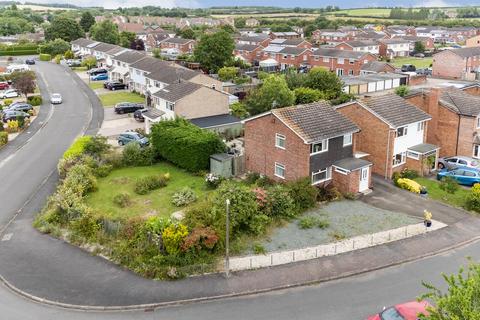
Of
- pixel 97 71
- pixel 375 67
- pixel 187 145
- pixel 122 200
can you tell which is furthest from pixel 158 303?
pixel 97 71

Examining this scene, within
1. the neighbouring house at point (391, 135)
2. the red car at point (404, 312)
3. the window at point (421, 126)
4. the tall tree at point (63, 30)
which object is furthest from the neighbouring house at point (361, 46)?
the red car at point (404, 312)

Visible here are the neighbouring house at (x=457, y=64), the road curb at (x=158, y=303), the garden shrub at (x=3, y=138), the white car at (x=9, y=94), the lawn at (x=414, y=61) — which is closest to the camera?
the road curb at (x=158, y=303)

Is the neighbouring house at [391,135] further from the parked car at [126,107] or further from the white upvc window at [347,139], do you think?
the parked car at [126,107]

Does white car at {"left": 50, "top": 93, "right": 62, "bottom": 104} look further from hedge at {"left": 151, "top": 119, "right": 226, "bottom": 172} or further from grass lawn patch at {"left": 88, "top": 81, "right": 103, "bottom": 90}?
hedge at {"left": 151, "top": 119, "right": 226, "bottom": 172}

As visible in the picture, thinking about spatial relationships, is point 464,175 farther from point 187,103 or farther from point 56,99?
point 56,99

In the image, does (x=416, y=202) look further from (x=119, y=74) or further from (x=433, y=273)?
(x=119, y=74)

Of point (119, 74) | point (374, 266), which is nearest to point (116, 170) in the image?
point (374, 266)
